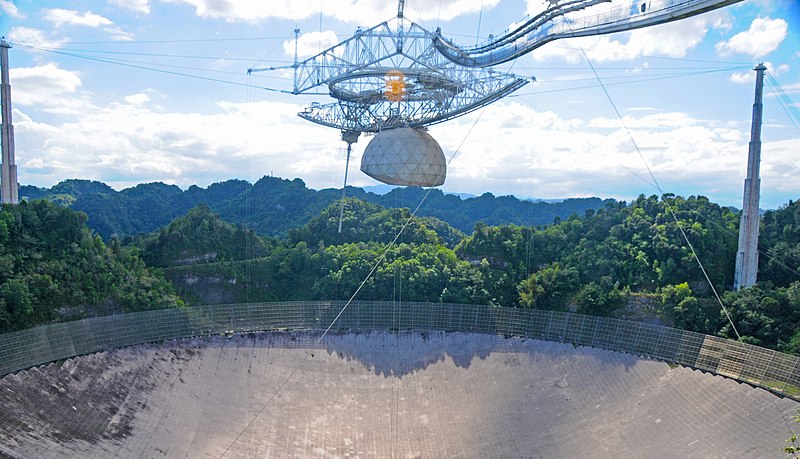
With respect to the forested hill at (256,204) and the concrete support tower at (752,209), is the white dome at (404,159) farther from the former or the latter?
the forested hill at (256,204)

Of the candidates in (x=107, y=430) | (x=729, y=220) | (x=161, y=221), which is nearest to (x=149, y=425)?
(x=107, y=430)

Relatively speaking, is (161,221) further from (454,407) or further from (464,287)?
(454,407)

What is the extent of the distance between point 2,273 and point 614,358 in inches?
674

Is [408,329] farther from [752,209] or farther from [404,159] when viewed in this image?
[752,209]

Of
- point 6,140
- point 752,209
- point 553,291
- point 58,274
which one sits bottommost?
point 553,291

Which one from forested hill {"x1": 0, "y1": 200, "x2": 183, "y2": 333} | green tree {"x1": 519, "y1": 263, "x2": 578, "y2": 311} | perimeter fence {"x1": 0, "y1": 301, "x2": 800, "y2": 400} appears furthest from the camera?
green tree {"x1": 519, "y1": 263, "x2": 578, "y2": 311}

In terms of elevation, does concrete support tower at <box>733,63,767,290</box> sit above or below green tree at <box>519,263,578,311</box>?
above

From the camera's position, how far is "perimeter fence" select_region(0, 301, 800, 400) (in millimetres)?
15922

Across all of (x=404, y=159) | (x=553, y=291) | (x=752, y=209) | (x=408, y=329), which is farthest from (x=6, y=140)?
(x=752, y=209)

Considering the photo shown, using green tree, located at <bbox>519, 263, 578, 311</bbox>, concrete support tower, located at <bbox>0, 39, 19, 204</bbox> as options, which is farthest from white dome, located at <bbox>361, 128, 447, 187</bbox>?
concrete support tower, located at <bbox>0, 39, 19, 204</bbox>

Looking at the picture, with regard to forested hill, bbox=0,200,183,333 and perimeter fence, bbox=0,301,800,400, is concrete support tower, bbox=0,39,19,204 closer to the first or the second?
forested hill, bbox=0,200,183,333

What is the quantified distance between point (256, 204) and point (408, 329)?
2914cm

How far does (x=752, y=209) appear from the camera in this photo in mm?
21375

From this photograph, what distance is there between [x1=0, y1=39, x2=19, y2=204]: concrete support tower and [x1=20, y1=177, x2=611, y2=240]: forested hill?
2093cm
